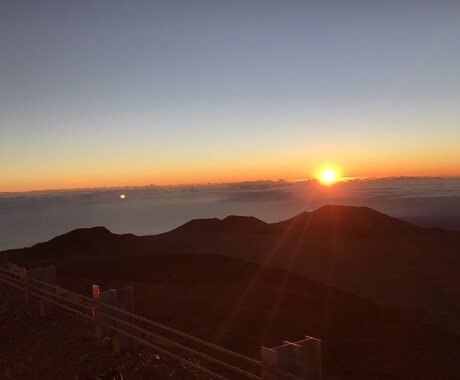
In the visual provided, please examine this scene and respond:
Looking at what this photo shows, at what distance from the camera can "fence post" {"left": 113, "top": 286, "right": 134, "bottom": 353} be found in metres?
8.34

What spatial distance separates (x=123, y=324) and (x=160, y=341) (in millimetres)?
979

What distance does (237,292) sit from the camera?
17.9 meters

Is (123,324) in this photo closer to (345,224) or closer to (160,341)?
(160,341)

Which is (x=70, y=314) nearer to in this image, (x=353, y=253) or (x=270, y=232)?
(x=353, y=253)

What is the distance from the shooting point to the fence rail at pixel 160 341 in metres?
5.14

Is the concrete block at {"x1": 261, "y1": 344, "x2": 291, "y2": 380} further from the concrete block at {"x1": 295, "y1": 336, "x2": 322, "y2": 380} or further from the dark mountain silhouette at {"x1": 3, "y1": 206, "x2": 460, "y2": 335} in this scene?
the dark mountain silhouette at {"x1": 3, "y1": 206, "x2": 460, "y2": 335}

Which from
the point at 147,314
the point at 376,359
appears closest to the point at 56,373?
the point at 147,314

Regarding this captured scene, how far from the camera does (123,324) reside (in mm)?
8406

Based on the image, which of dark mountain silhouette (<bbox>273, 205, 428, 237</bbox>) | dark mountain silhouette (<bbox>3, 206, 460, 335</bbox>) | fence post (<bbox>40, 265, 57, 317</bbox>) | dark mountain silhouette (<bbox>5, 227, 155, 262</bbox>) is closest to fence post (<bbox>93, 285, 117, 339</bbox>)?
fence post (<bbox>40, 265, 57, 317</bbox>)

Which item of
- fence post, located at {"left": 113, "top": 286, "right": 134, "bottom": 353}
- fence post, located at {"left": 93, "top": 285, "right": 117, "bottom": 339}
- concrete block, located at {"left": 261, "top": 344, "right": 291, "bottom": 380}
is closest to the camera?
concrete block, located at {"left": 261, "top": 344, "right": 291, "bottom": 380}

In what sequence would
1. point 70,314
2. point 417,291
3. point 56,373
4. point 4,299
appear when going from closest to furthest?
point 56,373 < point 70,314 < point 4,299 < point 417,291

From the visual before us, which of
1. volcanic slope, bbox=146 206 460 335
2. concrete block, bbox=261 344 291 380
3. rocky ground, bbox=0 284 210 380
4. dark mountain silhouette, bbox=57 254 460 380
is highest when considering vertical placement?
concrete block, bbox=261 344 291 380

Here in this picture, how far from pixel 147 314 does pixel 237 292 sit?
5.12m

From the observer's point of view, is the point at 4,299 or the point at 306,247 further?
the point at 306,247
